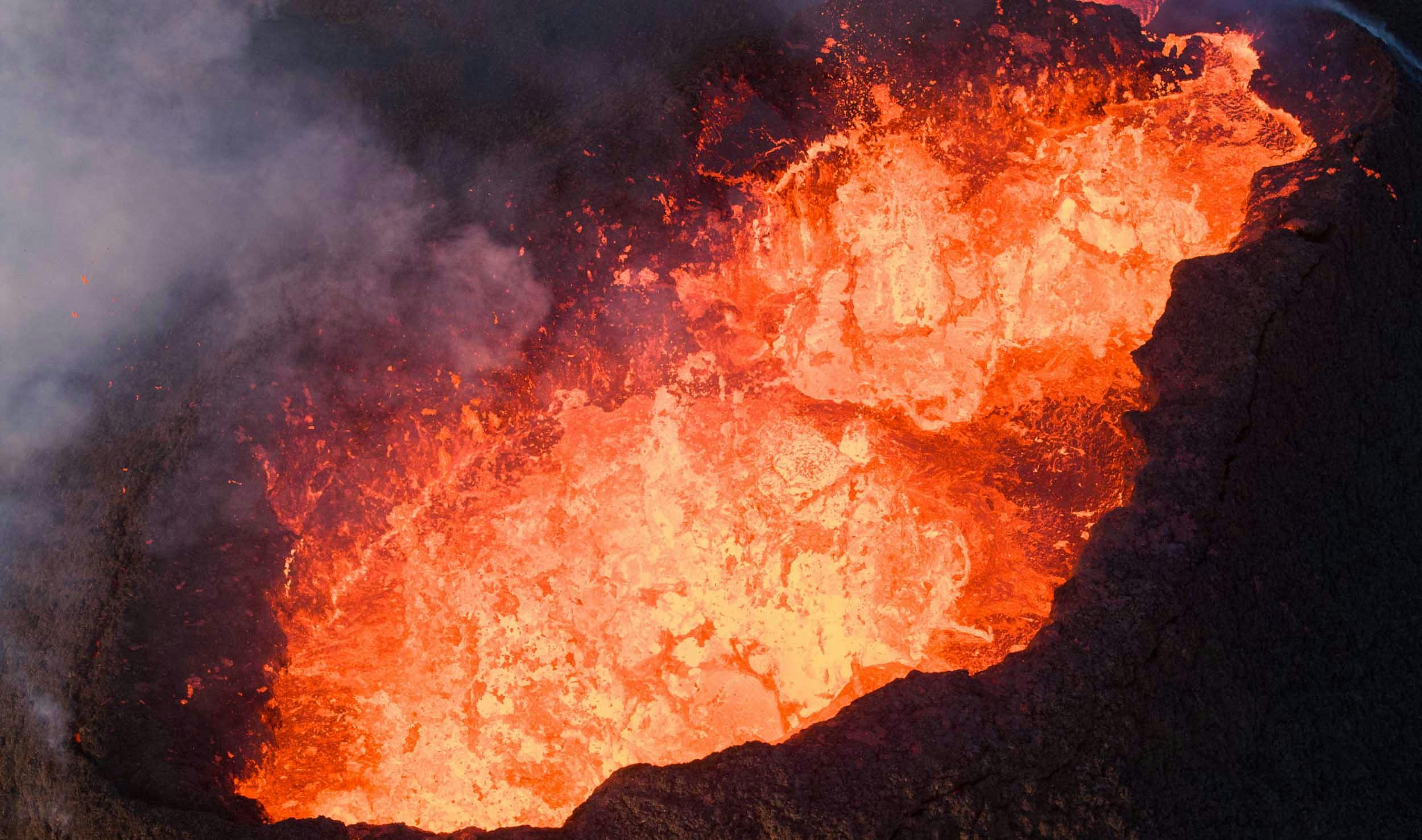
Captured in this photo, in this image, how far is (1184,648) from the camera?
101 inches

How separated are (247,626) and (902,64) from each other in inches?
127

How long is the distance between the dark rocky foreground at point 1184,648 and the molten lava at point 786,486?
1.47 ft

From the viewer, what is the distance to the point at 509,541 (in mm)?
→ 3598

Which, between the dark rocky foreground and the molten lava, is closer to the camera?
the dark rocky foreground

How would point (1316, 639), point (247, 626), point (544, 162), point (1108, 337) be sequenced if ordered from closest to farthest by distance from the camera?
1. point (1316, 639)
2. point (247, 626)
3. point (544, 162)
4. point (1108, 337)

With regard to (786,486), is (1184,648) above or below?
above

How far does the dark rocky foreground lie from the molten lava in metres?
0.45

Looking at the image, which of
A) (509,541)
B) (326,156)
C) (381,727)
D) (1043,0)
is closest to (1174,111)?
(1043,0)

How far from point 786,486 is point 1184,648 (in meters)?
1.65

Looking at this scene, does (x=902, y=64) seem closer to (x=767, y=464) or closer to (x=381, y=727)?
(x=767, y=464)

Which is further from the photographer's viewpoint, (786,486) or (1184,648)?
(786,486)

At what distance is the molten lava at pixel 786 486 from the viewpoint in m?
3.49

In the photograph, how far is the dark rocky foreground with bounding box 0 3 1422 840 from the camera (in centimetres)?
246

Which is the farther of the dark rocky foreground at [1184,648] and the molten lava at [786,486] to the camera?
the molten lava at [786,486]
